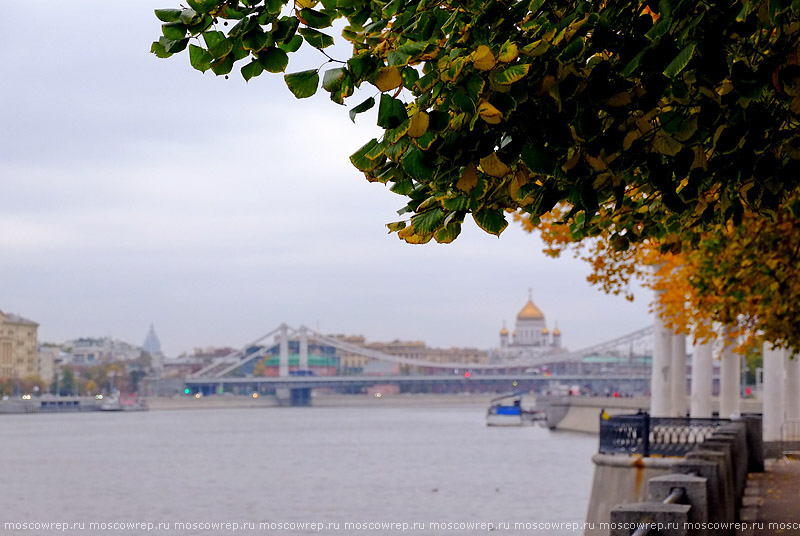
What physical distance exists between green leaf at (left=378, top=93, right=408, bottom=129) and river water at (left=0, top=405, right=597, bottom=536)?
26577 mm

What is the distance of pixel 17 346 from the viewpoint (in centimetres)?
19075

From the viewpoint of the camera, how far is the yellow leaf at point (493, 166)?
4676mm

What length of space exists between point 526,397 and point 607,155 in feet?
534

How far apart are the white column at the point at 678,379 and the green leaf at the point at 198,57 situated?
27.2m

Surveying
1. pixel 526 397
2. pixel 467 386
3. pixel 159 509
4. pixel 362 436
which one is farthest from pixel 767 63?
pixel 467 386

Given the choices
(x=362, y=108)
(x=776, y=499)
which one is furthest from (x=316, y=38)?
(x=776, y=499)

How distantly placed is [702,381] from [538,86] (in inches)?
1225

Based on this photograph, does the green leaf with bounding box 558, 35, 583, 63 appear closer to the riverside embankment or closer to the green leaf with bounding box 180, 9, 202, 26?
the green leaf with bounding box 180, 9, 202, 26

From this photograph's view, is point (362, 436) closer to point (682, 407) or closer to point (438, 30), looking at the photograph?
point (682, 407)

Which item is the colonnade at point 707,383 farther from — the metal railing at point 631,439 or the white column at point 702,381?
the metal railing at point 631,439

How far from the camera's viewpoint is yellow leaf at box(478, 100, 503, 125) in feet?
14.2

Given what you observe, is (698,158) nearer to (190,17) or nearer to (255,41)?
(255,41)

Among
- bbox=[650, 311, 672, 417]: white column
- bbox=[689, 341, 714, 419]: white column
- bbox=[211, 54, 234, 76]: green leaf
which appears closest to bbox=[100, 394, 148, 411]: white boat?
bbox=[689, 341, 714, 419]: white column

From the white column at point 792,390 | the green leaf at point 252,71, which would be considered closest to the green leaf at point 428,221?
the green leaf at point 252,71
